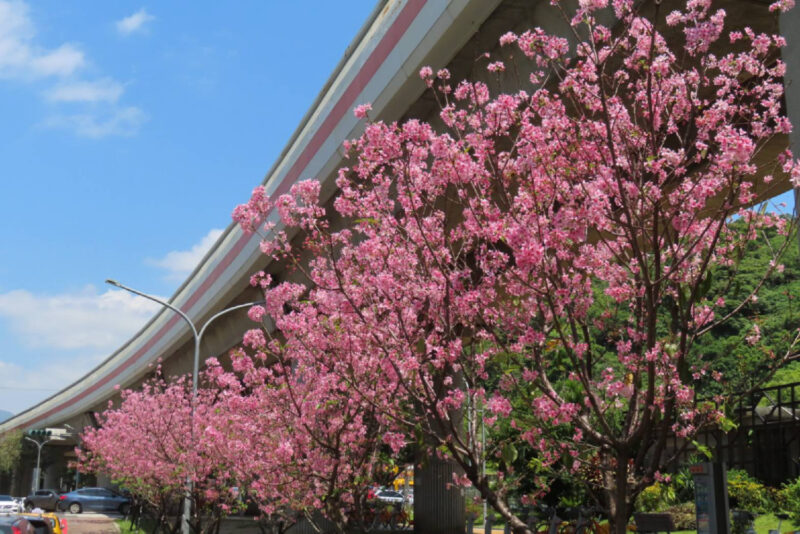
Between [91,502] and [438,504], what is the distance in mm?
39802

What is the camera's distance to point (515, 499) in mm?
25391

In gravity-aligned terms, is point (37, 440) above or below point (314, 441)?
above

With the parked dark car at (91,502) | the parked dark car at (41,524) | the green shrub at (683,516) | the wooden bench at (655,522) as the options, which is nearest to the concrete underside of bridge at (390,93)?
the wooden bench at (655,522)

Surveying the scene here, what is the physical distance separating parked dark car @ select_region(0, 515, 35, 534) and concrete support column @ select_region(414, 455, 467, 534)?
27.3 ft

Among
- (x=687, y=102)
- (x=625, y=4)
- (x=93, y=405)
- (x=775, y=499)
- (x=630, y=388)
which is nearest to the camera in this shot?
(x=625, y=4)

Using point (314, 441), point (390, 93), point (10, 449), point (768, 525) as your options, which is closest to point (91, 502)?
point (10, 449)

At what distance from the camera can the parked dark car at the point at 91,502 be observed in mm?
51438

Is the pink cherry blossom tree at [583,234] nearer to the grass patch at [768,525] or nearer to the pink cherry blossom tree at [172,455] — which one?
the pink cherry blossom tree at [172,455]

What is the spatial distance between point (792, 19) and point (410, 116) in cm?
705

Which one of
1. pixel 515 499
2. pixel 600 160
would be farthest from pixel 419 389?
pixel 515 499

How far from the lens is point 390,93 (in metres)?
13.0

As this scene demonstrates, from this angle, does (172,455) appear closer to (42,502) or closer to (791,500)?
(791,500)

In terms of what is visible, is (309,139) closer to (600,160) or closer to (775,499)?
(600,160)

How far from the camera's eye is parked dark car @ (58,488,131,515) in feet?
169
